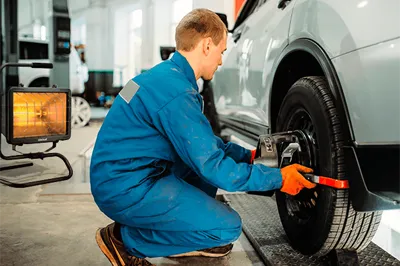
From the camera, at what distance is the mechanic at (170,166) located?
1387 millimetres

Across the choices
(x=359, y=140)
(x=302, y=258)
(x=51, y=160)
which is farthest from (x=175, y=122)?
(x=51, y=160)

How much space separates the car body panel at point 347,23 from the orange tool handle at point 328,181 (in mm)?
403

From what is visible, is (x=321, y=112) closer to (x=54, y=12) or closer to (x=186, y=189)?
(x=186, y=189)

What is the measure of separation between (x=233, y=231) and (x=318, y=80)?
0.64m

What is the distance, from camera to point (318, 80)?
4.68 ft

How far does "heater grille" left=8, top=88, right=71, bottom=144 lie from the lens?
9.58ft

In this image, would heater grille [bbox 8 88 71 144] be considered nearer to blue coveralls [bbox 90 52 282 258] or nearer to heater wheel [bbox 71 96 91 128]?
blue coveralls [bbox 90 52 282 258]

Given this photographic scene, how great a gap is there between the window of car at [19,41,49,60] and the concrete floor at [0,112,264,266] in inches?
225

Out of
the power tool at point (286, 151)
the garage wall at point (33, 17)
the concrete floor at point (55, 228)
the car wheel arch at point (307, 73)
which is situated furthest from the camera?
the garage wall at point (33, 17)

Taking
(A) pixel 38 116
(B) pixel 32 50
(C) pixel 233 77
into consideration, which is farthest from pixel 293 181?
(B) pixel 32 50

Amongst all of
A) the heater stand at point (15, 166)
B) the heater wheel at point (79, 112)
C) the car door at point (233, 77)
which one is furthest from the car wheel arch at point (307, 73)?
the heater wheel at point (79, 112)

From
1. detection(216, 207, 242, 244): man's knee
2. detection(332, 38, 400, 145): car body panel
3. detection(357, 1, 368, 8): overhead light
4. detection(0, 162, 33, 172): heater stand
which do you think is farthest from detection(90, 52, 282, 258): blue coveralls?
detection(0, 162, 33, 172): heater stand

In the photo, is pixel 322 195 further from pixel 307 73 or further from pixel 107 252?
pixel 107 252

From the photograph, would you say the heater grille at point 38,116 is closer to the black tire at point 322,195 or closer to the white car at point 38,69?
the black tire at point 322,195
